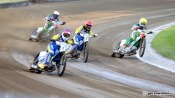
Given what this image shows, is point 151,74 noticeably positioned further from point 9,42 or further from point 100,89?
point 9,42

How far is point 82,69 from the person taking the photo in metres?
17.3

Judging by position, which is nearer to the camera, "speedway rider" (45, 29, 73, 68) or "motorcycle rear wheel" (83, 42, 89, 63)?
"speedway rider" (45, 29, 73, 68)

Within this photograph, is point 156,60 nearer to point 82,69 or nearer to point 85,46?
point 85,46

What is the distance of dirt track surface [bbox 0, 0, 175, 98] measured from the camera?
1342 centimetres

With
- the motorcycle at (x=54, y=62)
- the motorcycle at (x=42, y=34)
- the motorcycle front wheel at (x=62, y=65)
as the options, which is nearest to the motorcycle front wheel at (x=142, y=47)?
the motorcycle at (x=42, y=34)

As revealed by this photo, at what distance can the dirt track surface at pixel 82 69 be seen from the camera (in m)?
13.4

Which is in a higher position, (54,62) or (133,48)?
(133,48)

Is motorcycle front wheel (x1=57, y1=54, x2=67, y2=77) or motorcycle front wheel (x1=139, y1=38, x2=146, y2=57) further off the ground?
motorcycle front wheel (x1=139, y1=38, x2=146, y2=57)

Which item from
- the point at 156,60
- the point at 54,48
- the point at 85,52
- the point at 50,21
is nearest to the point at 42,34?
the point at 50,21

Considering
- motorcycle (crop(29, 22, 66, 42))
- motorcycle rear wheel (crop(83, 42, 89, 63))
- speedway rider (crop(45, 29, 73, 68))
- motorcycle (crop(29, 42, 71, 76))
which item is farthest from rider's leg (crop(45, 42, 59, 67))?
motorcycle (crop(29, 22, 66, 42))

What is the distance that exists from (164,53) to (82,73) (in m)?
5.59

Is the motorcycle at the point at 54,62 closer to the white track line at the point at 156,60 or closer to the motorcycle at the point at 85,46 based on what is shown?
the motorcycle at the point at 85,46

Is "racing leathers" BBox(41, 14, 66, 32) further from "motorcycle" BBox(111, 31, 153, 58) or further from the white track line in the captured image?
the white track line

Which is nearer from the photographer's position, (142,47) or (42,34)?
(142,47)
